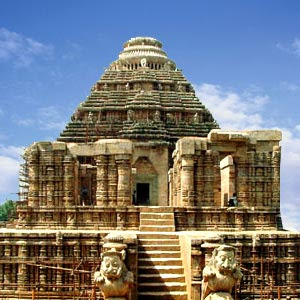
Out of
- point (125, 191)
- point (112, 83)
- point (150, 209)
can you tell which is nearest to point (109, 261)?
point (150, 209)

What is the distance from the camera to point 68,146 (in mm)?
21797

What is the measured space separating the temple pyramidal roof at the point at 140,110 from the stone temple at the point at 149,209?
0.22 feet

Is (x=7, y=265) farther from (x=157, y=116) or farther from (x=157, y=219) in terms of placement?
(x=157, y=116)

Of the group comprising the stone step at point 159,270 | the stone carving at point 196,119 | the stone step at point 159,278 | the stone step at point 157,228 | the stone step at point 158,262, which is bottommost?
the stone step at point 159,278

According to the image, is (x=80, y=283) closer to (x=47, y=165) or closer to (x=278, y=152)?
(x=47, y=165)

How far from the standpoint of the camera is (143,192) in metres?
31.0

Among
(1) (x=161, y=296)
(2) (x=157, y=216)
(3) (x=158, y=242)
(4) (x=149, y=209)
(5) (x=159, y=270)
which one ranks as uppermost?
(4) (x=149, y=209)

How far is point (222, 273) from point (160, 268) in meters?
3.15

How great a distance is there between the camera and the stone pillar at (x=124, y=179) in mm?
21094

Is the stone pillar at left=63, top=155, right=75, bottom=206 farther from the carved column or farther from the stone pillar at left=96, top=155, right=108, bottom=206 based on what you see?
the carved column

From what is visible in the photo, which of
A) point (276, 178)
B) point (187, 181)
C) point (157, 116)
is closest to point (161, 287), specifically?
point (187, 181)

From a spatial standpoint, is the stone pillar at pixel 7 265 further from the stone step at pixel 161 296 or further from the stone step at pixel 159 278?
the stone step at pixel 161 296

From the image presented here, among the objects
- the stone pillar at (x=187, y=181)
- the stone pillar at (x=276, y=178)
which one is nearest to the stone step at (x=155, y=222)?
the stone pillar at (x=187, y=181)

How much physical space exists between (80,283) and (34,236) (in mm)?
2050
